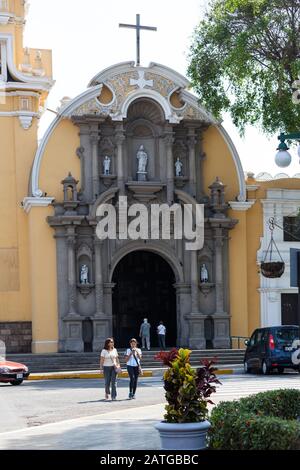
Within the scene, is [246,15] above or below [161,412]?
above

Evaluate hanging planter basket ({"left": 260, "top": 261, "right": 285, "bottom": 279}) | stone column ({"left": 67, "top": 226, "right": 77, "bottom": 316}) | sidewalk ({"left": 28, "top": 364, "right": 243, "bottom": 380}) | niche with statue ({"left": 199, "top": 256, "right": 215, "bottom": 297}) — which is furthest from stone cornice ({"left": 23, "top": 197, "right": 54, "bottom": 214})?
hanging planter basket ({"left": 260, "top": 261, "right": 285, "bottom": 279})

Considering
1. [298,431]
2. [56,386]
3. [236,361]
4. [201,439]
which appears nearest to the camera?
[298,431]

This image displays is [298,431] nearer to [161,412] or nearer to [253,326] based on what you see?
[161,412]

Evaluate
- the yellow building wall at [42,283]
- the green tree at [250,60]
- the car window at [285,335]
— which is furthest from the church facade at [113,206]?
the green tree at [250,60]

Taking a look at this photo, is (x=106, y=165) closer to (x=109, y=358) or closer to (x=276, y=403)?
(x=109, y=358)

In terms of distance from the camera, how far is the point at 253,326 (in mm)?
38906

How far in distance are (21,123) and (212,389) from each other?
86.0 feet

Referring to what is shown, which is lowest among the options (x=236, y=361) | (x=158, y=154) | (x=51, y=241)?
(x=236, y=361)

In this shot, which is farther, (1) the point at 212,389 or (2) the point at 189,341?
(2) the point at 189,341

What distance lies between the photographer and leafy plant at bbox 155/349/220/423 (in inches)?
468

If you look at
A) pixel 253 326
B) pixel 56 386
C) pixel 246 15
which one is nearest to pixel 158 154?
pixel 253 326

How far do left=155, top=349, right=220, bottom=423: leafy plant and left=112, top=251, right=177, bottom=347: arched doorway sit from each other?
1030 inches

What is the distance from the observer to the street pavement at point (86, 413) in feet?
Result: 46.9

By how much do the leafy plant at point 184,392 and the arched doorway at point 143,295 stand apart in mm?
26170
